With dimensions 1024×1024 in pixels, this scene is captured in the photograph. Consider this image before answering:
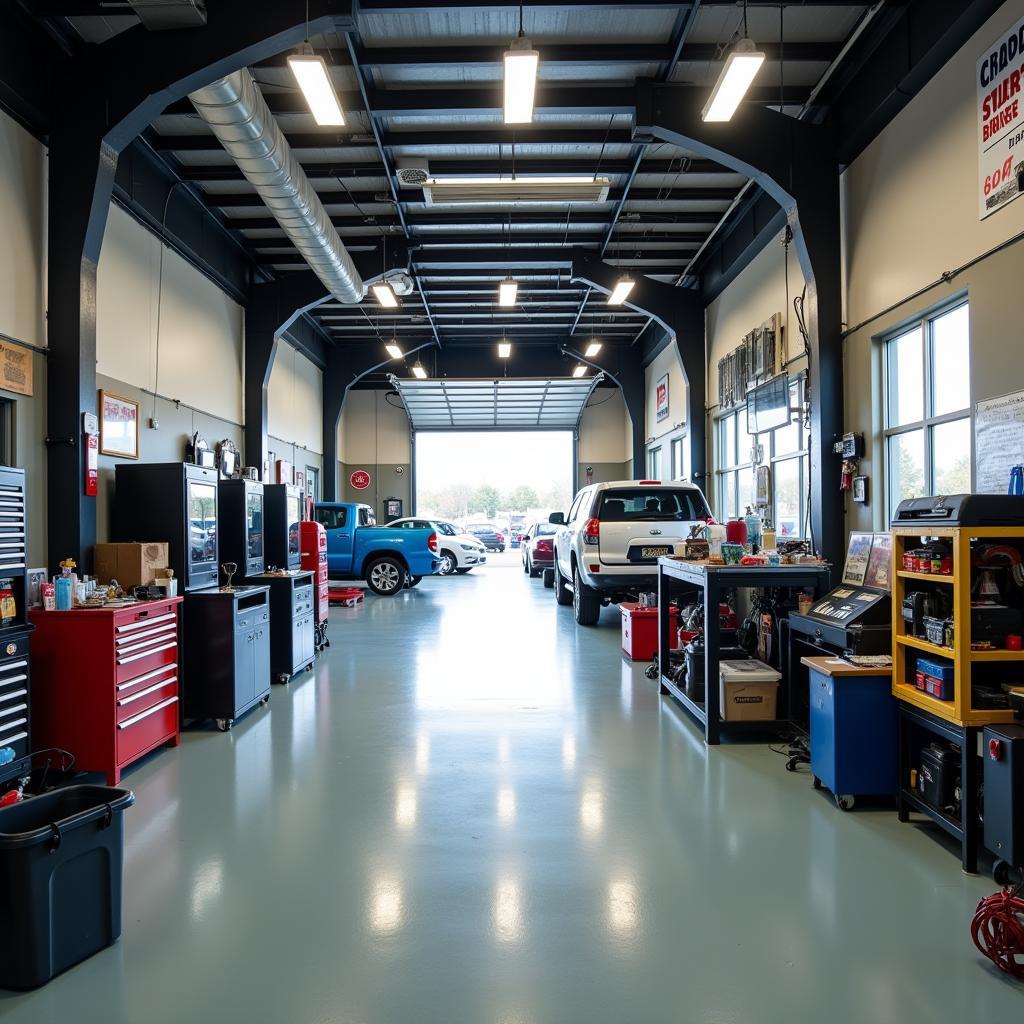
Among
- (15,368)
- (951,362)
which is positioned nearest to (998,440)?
(951,362)

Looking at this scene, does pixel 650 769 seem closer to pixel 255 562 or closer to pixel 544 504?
pixel 255 562

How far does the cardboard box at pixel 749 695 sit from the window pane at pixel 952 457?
6.01 ft

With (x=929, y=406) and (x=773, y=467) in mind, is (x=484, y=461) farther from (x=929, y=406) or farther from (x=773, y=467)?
(x=929, y=406)

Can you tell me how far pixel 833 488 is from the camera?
20.6ft

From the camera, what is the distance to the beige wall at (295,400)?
11.9m

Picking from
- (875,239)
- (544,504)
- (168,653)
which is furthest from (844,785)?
(544,504)

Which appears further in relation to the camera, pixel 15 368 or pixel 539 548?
pixel 539 548

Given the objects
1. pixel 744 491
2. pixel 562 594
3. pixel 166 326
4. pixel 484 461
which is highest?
pixel 166 326

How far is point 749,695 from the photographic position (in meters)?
4.51

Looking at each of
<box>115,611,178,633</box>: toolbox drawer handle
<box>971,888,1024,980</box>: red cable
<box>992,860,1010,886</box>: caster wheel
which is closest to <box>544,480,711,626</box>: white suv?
<box>115,611,178,633</box>: toolbox drawer handle

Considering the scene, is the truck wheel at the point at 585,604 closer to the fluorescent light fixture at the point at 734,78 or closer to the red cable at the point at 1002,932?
the fluorescent light fixture at the point at 734,78

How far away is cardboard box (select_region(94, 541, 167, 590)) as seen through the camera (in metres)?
4.62

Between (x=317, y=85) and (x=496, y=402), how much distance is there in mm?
13276

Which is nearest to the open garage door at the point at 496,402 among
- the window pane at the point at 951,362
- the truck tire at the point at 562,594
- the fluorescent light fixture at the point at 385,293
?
the fluorescent light fixture at the point at 385,293
